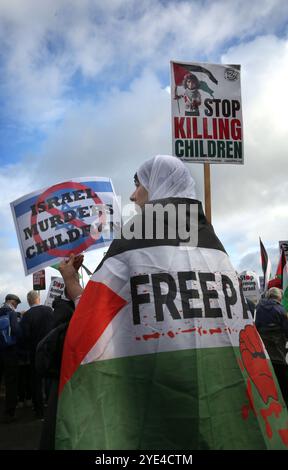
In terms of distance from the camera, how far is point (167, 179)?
236 centimetres

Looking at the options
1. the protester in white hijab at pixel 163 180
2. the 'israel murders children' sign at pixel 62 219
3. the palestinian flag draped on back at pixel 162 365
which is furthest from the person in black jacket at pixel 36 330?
the palestinian flag draped on back at pixel 162 365

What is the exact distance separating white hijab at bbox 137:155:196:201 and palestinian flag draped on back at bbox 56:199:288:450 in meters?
0.33

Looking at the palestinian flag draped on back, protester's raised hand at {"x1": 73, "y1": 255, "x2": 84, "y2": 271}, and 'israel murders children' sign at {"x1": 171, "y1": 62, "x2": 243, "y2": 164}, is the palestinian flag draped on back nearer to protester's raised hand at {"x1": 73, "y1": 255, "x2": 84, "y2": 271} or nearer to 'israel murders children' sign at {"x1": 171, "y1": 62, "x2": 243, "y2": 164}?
protester's raised hand at {"x1": 73, "y1": 255, "x2": 84, "y2": 271}

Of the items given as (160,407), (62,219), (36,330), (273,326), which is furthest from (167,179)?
(36,330)

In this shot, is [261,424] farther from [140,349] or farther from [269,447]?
[140,349]

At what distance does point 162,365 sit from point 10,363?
654cm

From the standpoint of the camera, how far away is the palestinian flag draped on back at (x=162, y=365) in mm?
1853

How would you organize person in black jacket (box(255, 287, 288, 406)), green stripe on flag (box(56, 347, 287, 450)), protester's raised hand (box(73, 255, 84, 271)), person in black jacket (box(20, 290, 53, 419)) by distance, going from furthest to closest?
person in black jacket (box(20, 290, 53, 419))
person in black jacket (box(255, 287, 288, 406))
protester's raised hand (box(73, 255, 84, 271))
green stripe on flag (box(56, 347, 287, 450))

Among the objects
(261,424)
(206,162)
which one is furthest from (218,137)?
(261,424)

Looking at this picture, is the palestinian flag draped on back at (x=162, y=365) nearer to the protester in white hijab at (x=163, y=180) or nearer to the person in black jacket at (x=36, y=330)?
the protester in white hijab at (x=163, y=180)

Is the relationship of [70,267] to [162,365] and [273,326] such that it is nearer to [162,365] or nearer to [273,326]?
[162,365]

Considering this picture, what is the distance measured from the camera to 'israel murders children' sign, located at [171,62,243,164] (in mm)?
5547

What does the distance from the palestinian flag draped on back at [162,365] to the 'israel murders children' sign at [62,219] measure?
6.63 ft

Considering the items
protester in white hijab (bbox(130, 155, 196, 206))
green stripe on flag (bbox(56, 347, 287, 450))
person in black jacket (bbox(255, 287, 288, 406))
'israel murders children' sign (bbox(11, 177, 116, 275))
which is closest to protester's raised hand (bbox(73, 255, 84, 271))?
protester in white hijab (bbox(130, 155, 196, 206))
